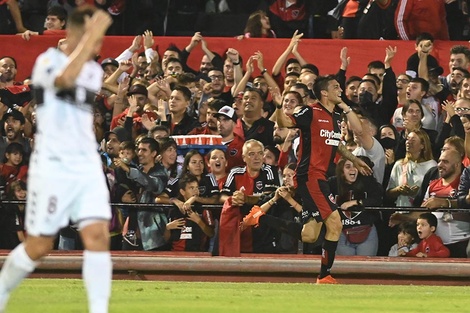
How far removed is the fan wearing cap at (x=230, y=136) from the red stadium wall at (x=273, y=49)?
3218 millimetres

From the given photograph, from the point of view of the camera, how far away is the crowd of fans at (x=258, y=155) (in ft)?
44.4

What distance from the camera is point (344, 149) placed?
42.4 feet

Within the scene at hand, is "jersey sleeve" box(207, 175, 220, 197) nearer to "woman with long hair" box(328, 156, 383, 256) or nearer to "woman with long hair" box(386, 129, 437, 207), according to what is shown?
"woman with long hair" box(328, 156, 383, 256)

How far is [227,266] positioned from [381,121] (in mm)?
3691

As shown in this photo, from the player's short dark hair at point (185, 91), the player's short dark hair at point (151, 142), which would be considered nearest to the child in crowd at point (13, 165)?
the player's short dark hair at point (151, 142)

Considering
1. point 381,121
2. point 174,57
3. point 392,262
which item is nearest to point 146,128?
point 174,57

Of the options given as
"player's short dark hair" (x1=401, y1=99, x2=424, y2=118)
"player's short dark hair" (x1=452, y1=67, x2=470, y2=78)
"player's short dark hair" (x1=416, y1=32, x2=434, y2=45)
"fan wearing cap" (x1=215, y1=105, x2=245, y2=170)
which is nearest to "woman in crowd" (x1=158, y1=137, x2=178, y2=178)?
"fan wearing cap" (x1=215, y1=105, x2=245, y2=170)

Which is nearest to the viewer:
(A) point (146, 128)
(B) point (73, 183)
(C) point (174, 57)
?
(B) point (73, 183)

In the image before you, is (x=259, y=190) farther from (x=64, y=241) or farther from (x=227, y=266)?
(x=64, y=241)

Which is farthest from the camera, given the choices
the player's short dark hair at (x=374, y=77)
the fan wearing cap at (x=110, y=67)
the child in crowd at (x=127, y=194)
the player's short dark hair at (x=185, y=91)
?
the fan wearing cap at (x=110, y=67)

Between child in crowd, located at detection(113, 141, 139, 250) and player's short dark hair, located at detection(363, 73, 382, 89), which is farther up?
player's short dark hair, located at detection(363, 73, 382, 89)

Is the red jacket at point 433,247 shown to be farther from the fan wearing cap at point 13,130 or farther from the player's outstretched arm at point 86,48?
the player's outstretched arm at point 86,48

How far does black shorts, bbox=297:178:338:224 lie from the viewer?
12586 millimetres

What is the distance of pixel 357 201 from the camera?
1341 centimetres
